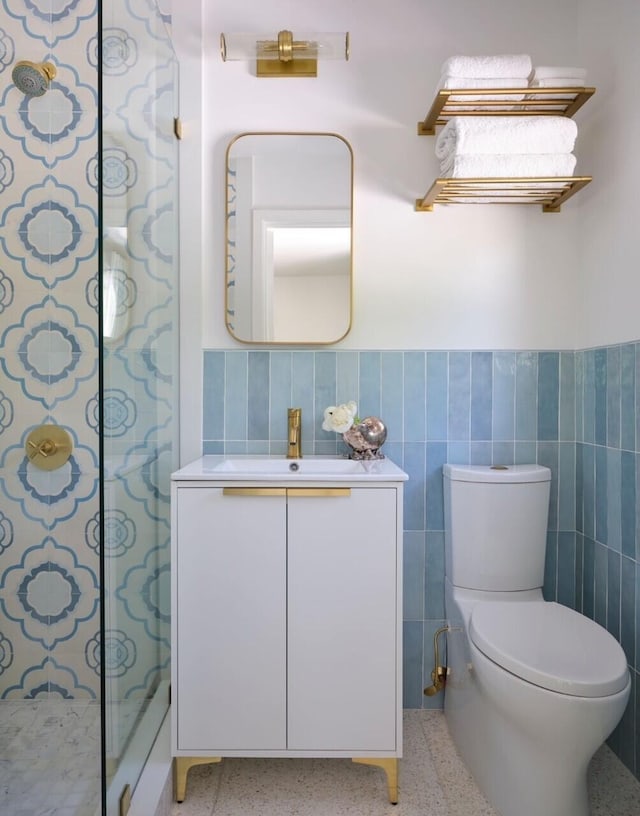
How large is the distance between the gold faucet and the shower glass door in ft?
1.26

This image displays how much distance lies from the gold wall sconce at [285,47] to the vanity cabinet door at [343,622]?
56.1 inches

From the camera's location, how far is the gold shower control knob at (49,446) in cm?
158

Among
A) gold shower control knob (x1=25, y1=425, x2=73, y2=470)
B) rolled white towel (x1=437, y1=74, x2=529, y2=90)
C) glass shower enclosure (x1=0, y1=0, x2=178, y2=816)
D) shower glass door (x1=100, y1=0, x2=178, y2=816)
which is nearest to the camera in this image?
shower glass door (x1=100, y1=0, x2=178, y2=816)

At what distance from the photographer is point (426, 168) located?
1980 mm

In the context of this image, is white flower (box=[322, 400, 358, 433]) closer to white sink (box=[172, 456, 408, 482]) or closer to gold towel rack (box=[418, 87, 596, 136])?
white sink (box=[172, 456, 408, 482])

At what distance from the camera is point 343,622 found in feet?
5.08

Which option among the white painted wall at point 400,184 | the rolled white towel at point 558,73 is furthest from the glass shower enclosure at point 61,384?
the rolled white towel at point 558,73

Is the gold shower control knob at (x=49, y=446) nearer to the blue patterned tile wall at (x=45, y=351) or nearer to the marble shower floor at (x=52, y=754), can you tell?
the blue patterned tile wall at (x=45, y=351)

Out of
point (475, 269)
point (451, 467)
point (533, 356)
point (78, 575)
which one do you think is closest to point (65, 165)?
point (78, 575)

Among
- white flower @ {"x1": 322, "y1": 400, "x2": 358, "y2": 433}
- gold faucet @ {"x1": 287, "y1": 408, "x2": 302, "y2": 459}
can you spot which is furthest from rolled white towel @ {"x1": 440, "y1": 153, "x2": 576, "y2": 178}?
gold faucet @ {"x1": 287, "y1": 408, "x2": 302, "y2": 459}

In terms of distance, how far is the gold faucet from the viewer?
6.29 feet

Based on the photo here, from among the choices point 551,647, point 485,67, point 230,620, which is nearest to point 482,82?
point 485,67

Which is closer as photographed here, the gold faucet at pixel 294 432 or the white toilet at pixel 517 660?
the white toilet at pixel 517 660

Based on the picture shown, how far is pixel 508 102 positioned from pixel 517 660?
157 centimetres
